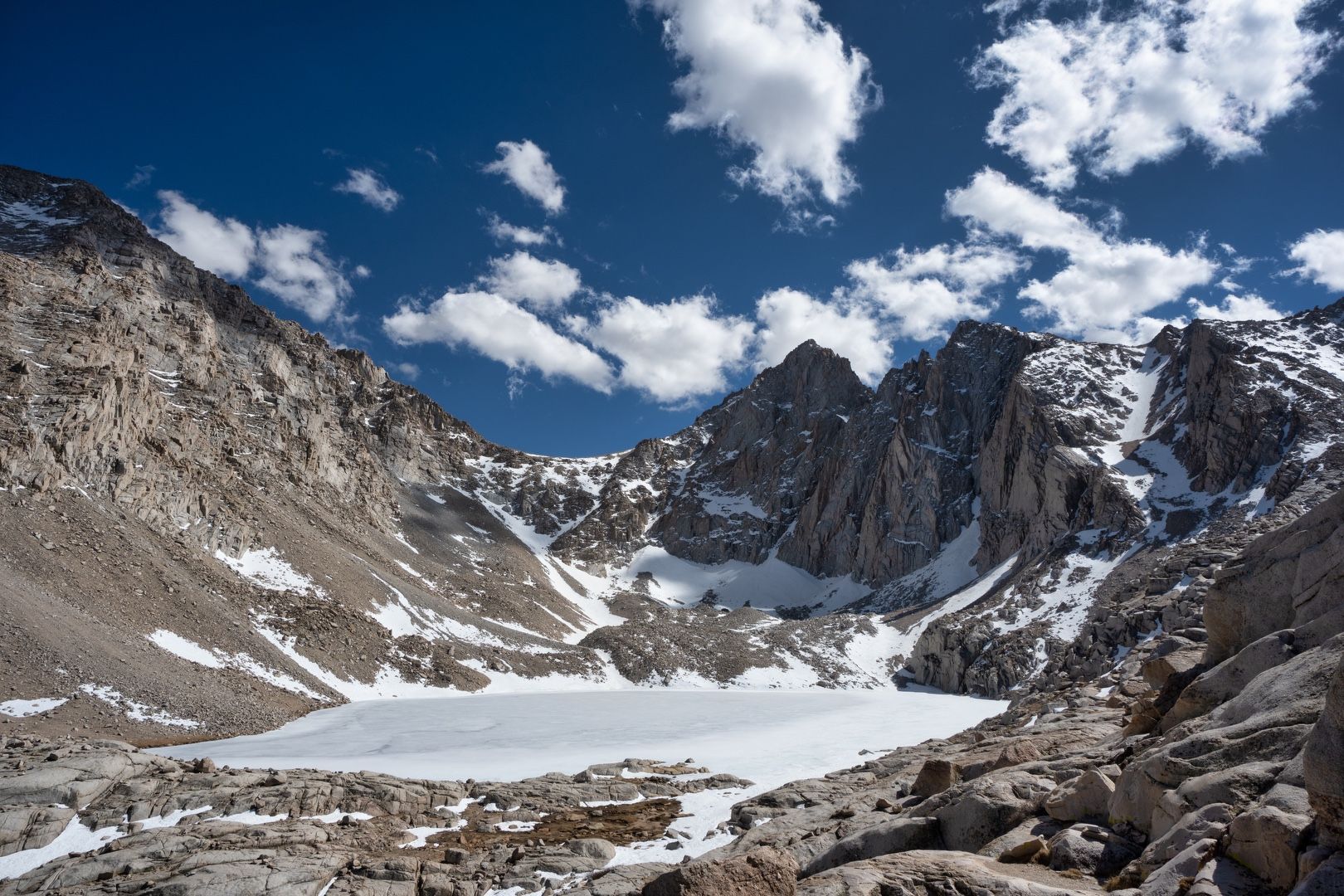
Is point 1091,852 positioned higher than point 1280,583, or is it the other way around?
point 1280,583

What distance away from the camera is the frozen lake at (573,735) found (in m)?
25.2

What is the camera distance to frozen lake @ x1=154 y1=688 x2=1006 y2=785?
25.2m

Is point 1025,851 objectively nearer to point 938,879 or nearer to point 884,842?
point 938,879

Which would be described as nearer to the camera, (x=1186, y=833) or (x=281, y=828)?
(x=1186, y=833)

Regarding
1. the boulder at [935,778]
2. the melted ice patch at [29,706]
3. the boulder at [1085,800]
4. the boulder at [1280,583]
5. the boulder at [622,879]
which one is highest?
the boulder at [1280,583]

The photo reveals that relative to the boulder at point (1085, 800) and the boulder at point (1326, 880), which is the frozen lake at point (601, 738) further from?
the boulder at point (1326, 880)

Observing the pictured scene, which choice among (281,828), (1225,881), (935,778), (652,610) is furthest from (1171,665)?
(652,610)

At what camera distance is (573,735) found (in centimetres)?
3503

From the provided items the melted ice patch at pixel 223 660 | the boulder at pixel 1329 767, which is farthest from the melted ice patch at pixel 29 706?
the boulder at pixel 1329 767

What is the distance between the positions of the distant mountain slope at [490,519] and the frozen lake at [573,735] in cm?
495

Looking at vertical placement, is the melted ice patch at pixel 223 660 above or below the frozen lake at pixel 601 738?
above

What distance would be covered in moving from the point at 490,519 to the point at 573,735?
112 metres

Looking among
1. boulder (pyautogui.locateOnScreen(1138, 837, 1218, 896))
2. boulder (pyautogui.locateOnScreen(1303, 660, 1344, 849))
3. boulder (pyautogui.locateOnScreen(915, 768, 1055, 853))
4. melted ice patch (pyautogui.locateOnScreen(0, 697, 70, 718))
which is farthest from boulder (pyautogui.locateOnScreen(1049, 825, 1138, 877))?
melted ice patch (pyautogui.locateOnScreen(0, 697, 70, 718))

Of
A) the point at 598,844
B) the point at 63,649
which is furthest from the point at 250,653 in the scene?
the point at 598,844
